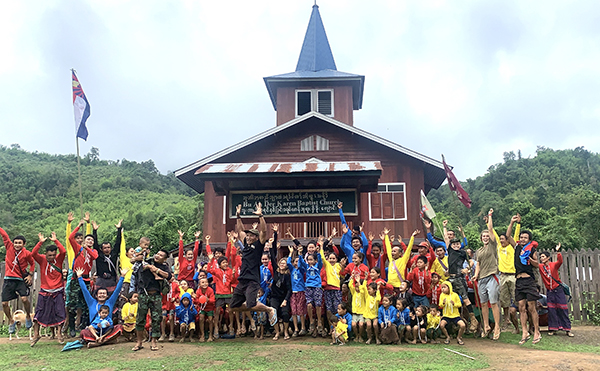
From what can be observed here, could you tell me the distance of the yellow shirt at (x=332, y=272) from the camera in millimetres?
8055

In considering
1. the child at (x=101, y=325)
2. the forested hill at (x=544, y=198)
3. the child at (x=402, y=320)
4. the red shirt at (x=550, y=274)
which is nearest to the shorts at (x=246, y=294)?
the child at (x=101, y=325)

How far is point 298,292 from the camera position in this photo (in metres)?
8.03

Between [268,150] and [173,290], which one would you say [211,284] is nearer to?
[173,290]

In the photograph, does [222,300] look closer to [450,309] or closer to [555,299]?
[450,309]

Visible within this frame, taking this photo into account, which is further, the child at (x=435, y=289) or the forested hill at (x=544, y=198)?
the forested hill at (x=544, y=198)

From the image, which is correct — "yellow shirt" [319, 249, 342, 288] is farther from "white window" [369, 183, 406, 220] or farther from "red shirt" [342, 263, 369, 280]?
"white window" [369, 183, 406, 220]

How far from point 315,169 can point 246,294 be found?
14.0 feet

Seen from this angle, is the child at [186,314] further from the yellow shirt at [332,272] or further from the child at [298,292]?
the yellow shirt at [332,272]

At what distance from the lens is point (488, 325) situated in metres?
7.93

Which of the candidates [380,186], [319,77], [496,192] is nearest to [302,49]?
[319,77]

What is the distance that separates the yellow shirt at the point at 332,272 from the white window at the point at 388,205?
8.29 m

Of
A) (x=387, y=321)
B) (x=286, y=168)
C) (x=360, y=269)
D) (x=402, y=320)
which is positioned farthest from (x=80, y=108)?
(x=402, y=320)

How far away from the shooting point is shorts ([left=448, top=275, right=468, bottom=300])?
795 centimetres

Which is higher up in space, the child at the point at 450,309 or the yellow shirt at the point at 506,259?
the yellow shirt at the point at 506,259
